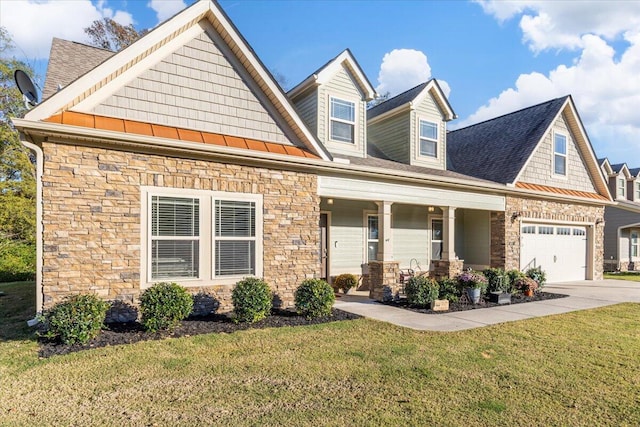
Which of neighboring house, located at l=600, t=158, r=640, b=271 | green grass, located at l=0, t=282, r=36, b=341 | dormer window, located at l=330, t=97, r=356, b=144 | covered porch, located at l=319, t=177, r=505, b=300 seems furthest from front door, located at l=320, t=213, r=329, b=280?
neighboring house, located at l=600, t=158, r=640, b=271

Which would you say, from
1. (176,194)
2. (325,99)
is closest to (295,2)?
(325,99)

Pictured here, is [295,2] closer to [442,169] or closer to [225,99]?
[225,99]

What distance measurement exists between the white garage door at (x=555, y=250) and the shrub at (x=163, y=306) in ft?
38.1

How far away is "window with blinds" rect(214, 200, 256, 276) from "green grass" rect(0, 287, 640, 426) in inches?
71.1

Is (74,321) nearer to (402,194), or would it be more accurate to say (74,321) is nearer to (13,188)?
(402,194)

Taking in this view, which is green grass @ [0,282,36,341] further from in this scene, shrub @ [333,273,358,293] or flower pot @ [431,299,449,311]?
flower pot @ [431,299,449,311]

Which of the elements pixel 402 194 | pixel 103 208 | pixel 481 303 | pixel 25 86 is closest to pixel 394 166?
pixel 402 194

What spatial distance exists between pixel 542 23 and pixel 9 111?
24212mm

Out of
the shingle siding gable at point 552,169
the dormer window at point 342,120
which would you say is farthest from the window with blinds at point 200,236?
the shingle siding gable at point 552,169

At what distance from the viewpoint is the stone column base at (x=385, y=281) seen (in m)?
9.96

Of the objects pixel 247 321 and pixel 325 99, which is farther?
pixel 325 99

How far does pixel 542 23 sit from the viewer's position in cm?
1398

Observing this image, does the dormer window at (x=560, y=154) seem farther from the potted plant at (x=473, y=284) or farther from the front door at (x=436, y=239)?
the potted plant at (x=473, y=284)

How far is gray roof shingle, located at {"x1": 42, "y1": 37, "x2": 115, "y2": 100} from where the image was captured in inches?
314
